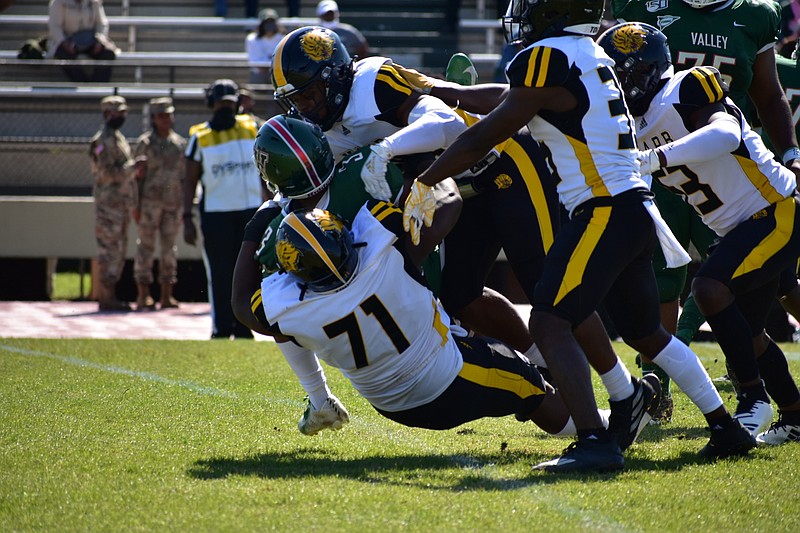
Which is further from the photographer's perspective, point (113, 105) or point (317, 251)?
point (113, 105)

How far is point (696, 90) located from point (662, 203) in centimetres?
122

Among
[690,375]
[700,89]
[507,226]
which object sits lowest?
[690,375]

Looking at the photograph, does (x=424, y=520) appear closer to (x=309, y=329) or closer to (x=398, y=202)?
(x=309, y=329)

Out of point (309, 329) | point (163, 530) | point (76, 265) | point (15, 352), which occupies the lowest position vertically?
point (76, 265)

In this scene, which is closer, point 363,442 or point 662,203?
point 363,442

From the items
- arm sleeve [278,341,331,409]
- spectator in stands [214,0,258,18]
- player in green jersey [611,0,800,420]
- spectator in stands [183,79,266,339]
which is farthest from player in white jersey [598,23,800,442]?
spectator in stands [214,0,258,18]

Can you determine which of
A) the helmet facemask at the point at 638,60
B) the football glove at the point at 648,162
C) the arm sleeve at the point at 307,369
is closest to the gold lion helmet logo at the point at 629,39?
the helmet facemask at the point at 638,60

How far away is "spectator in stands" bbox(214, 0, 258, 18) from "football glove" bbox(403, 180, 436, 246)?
12568 mm

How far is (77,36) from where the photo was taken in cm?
1397

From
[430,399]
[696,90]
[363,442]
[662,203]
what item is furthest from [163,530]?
[662,203]

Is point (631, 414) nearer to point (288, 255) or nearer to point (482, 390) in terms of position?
point (482, 390)

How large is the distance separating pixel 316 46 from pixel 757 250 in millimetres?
2012

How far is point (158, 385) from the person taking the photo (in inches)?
240

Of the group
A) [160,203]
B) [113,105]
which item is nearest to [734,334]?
[160,203]
